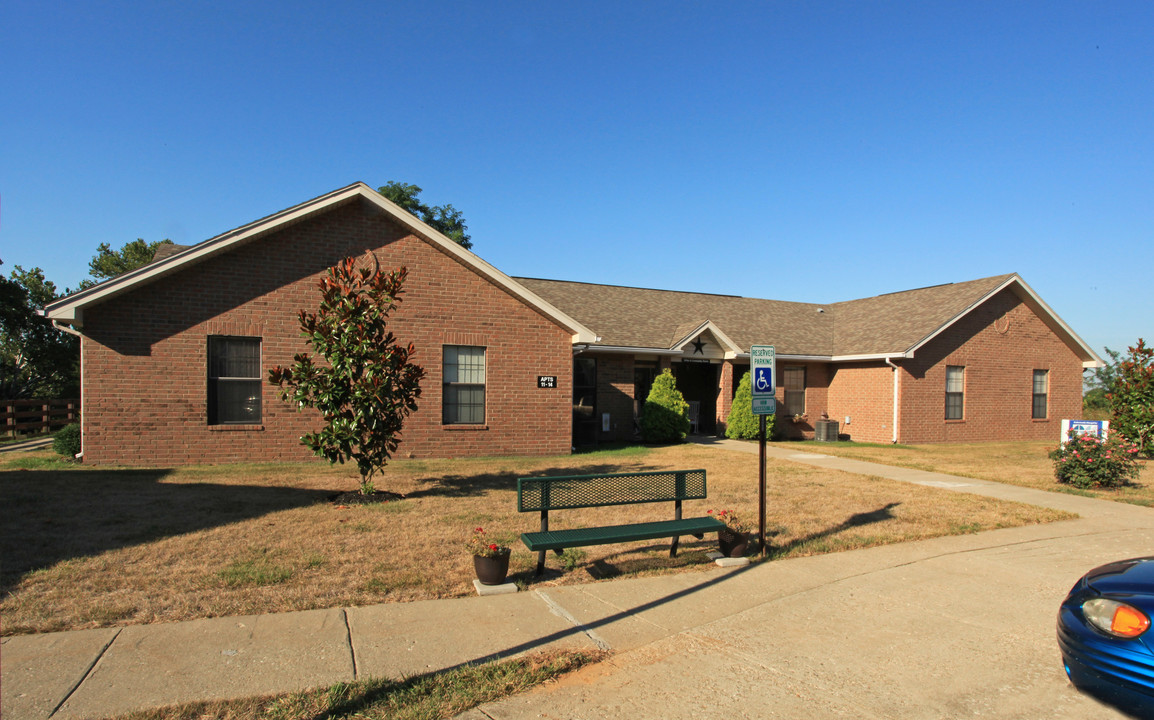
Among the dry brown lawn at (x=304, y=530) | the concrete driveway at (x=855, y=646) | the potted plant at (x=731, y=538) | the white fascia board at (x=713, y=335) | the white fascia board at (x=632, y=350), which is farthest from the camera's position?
the white fascia board at (x=713, y=335)

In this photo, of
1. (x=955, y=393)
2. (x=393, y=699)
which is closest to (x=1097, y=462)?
(x=955, y=393)

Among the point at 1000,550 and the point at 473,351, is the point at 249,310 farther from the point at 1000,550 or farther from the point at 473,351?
the point at 1000,550

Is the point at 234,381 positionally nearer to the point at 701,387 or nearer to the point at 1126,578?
the point at 1126,578

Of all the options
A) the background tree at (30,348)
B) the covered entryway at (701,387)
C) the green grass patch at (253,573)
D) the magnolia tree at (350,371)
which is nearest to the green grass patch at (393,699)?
the green grass patch at (253,573)

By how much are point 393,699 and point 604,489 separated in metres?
3.61

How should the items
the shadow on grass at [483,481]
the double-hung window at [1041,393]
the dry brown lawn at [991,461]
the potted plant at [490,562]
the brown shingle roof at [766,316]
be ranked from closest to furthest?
1. the potted plant at [490,562]
2. the shadow on grass at [483,481]
3. the dry brown lawn at [991,461]
4. the brown shingle roof at [766,316]
5. the double-hung window at [1041,393]

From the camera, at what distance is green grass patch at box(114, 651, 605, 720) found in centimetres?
378

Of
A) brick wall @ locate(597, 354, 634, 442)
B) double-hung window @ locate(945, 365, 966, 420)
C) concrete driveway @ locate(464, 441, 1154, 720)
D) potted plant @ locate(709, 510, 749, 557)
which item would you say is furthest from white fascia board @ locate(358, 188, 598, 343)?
double-hung window @ locate(945, 365, 966, 420)

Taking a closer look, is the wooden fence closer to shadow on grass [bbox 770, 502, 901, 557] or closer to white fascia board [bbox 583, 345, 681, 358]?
white fascia board [bbox 583, 345, 681, 358]

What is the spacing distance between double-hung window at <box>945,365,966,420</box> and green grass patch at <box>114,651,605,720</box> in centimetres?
2196

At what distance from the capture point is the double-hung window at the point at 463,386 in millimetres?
15641

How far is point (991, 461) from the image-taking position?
682 inches

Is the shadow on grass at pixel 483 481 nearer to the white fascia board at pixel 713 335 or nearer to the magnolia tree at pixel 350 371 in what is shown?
the magnolia tree at pixel 350 371

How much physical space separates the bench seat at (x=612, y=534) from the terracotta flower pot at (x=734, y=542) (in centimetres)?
15
